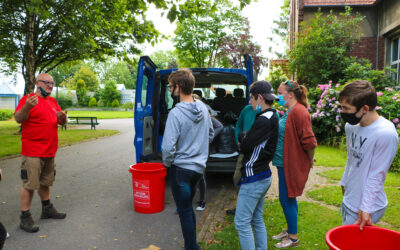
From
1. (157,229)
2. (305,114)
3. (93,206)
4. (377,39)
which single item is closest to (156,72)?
(93,206)

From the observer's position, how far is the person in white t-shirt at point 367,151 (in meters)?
2.03

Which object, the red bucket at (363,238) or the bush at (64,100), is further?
the bush at (64,100)

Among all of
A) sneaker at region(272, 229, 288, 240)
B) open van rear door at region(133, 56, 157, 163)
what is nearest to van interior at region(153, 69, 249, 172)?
open van rear door at region(133, 56, 157, 163)

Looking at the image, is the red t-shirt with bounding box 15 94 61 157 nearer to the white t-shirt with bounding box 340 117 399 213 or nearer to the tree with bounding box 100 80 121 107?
the white t-shirt with bounding box 340 117 399 213

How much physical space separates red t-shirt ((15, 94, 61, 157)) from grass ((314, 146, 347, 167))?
6.26 meters

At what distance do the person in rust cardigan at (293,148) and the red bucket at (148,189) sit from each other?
1922mm

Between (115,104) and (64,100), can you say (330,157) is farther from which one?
(115,104)

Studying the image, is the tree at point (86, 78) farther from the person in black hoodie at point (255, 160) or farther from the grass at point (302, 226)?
the person in black hoodie at point (255, 160)

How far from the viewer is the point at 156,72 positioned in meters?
6.05

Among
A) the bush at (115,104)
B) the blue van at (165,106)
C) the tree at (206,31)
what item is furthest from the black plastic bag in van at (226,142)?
the bush at (115,104)

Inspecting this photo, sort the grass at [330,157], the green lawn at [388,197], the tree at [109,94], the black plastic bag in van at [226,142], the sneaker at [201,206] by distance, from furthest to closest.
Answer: the tree at [109,94]
the grass at [330,157]
the black plastic bag in van at [226,142]
the sneaker at [201,206]
the green lawn at [388,197]

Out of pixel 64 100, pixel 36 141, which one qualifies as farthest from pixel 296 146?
pixel 64 100

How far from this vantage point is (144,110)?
5.63 m

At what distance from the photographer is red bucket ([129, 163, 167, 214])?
4.57 m
